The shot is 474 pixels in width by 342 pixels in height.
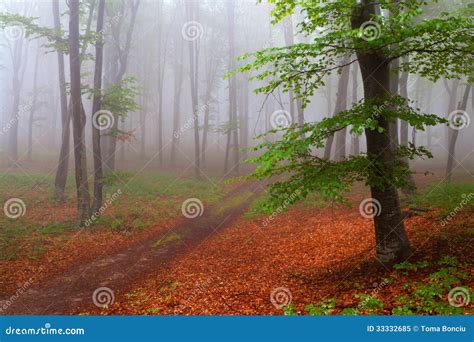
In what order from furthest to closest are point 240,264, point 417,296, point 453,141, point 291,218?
point 453,141 → point 291,218 → point 240,264 → point 417,296

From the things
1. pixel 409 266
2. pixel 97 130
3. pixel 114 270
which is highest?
pixel 97 130

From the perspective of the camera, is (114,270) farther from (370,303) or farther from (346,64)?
(346,64)

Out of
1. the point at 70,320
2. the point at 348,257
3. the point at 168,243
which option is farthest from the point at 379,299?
the point at 168,243

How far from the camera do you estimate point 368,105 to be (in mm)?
6730

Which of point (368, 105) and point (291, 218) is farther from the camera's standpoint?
point (291, 218)

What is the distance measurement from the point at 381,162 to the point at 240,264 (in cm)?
564

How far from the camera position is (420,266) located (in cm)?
717

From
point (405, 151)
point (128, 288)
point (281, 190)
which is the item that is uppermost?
point (405, 151)

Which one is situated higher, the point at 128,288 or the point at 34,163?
the point at 34,163

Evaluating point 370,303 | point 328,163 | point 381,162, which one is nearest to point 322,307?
point 370,303

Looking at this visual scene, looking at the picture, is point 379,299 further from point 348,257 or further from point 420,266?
point 348,257

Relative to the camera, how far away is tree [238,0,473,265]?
19.7 ft

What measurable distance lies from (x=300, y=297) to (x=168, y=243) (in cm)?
788

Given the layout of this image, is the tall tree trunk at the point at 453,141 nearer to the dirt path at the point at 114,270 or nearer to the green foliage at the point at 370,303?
the dirt path at the point at 114,270
